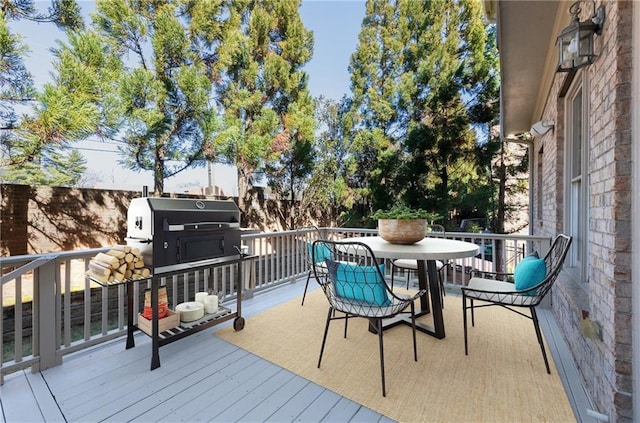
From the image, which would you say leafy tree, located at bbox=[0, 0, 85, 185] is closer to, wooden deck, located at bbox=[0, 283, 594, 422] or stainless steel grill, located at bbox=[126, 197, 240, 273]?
stainless steel grill, located at bbox=[126, 197, 240, 273]

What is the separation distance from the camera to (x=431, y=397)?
1.75 meters

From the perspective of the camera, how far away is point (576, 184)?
2.68 m

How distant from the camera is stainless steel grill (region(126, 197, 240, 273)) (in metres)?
2.10

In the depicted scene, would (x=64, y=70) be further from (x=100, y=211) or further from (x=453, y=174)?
(x=453, y=174)

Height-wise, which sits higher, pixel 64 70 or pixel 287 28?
pixel 287 28

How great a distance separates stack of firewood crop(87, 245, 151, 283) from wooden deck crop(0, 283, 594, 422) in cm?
67

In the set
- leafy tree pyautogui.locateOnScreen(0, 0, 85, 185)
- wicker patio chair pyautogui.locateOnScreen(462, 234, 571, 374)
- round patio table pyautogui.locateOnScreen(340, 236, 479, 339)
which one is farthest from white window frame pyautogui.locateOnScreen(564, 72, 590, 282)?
leafy tree pyautogui.locateOnScreen(0, 0, 85, 185)

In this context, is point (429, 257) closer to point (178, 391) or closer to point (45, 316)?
point (178, 391)

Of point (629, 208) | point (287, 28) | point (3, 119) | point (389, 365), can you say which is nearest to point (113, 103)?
point (3, 119)

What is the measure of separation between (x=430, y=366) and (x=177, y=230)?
6.97 ft

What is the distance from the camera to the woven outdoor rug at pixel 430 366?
165 cm

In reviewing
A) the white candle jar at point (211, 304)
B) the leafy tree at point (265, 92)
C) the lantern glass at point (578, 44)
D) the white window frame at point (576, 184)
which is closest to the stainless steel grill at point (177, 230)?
the white candle jar at point (211, 304)

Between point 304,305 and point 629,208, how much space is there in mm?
2922

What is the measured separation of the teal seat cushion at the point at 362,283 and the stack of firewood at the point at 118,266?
146 cm
